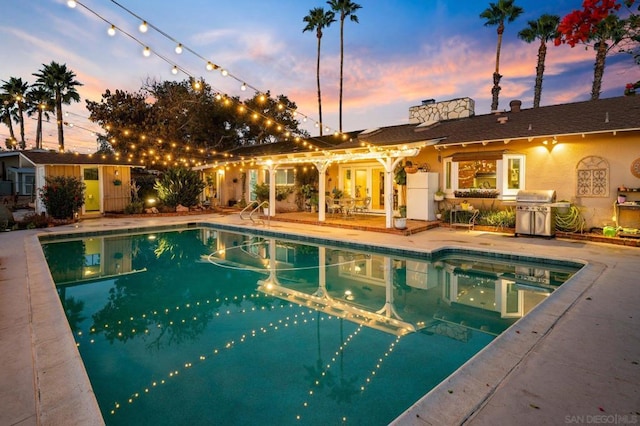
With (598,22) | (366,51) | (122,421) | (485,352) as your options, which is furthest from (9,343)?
(366,51)

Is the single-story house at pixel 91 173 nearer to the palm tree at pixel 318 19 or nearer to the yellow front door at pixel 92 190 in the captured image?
the yellow front door at pixel 92 190

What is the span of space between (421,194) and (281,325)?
879 centimetres

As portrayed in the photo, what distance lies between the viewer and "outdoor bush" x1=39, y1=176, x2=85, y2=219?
12.7 meters

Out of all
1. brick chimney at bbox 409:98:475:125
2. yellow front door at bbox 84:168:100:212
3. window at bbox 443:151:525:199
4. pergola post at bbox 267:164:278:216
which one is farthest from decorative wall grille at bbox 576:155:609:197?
yellow front door at bbox 84:168:100:212

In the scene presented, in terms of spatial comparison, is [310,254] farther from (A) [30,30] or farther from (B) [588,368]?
(A) [30,30]

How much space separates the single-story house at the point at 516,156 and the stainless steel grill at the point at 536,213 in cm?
117

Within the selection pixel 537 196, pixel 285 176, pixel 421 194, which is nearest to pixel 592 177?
pixel 537 196

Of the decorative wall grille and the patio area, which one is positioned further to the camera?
the patio area

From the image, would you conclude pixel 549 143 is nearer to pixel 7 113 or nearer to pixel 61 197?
pixel 61 197

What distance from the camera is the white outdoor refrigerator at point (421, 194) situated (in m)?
12.1

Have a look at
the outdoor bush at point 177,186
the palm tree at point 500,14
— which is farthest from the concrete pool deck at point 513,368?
the palm tree at point 500,14

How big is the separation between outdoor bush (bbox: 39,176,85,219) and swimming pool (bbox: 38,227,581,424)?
4.40 metres

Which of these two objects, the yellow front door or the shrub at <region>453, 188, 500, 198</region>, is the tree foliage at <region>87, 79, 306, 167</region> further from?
the shrub at <region>453, 188, 500, 198</region>

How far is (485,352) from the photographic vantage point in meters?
3.25
